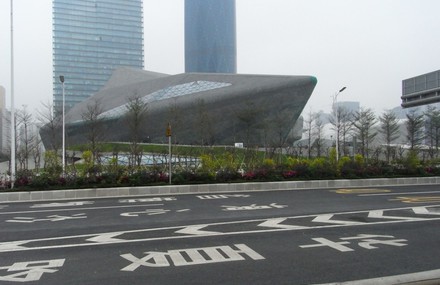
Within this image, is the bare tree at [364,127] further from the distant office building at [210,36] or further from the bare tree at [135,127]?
the distant office building at [210,36]

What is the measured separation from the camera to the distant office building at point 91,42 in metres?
58.5

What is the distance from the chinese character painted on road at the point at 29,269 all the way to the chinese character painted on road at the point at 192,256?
3.29ft

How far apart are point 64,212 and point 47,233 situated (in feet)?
10.5

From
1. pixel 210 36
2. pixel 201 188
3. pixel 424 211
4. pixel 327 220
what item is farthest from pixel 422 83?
pixel 210 36

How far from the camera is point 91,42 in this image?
211 feet

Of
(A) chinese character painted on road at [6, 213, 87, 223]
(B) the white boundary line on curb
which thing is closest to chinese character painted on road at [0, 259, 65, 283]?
(A) chinese character painted on road at [6, 213, 87, 223]

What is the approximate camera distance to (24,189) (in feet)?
50.4

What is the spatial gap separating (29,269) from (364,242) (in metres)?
5.37

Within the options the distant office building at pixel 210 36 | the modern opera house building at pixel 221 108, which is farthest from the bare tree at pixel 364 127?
the distant office building at pixel 210 36

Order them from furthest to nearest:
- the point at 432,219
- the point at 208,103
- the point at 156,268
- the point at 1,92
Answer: the point at 208,103 → the point at 1,92 → the point at 432,219 → the point at 156,268

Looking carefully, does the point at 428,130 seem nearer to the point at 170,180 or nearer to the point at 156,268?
the point at 170,180

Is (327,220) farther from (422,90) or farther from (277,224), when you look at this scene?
(422,90)

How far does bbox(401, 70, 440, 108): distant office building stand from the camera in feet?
106

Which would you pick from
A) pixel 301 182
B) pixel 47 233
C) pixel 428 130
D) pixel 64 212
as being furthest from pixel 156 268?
pixel 428 130
